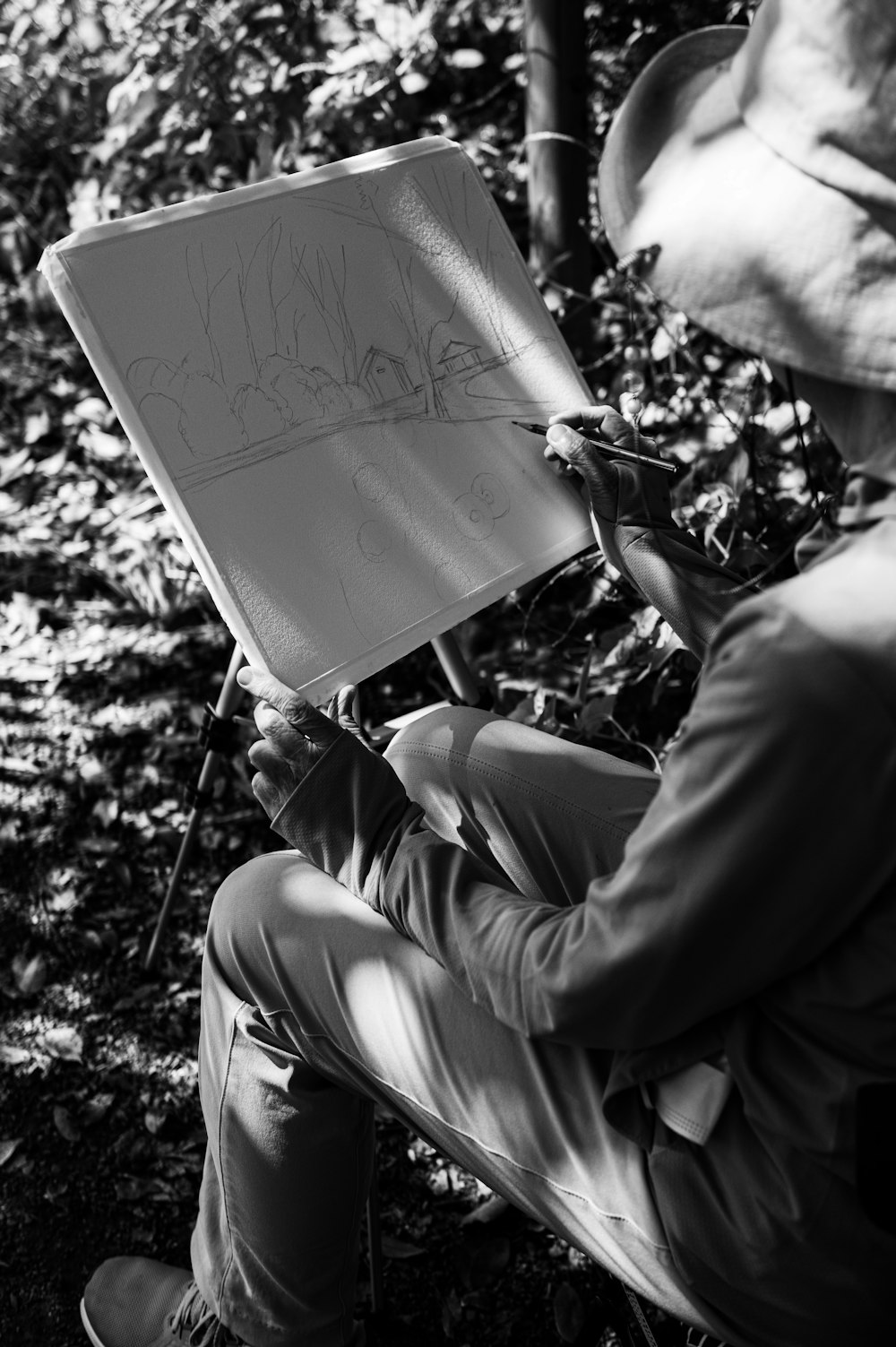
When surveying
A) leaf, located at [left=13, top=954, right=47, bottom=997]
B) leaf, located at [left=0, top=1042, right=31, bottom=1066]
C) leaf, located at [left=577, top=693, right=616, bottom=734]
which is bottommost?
leaf, located at [left=0, top=1042, right=31, bottom=1066]

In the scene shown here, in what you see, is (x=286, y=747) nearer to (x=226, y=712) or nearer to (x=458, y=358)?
(x=226, y=712)

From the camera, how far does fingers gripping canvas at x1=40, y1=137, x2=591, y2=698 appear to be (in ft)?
4.54

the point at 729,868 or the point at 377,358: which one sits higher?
the point at 377,358

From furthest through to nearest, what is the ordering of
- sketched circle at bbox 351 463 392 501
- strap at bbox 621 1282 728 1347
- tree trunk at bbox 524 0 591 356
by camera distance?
tree trunk at bbox 524 0 591 356
sketched circle at bbox 351 463 392 501
strap at bbox 621 1282 728 1347

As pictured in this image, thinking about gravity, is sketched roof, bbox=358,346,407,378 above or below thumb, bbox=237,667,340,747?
above

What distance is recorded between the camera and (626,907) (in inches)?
35.6

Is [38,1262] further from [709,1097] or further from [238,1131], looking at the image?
[709,1097]

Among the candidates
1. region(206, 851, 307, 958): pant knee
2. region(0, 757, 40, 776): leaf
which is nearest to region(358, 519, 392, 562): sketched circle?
region(206, 851, 307, 958): pant knee

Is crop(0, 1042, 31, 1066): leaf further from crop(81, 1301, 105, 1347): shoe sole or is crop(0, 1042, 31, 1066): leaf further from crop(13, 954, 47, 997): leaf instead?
crop(81, 1301, 105, 1347): shoe sole

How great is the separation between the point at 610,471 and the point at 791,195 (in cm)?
72

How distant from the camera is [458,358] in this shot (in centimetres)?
167

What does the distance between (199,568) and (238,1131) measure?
629 mm

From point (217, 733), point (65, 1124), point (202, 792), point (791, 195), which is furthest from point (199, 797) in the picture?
point (791, 195)

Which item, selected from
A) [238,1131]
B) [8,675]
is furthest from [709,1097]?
[8,675]
